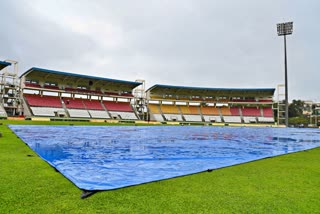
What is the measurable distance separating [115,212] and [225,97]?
64.9 m

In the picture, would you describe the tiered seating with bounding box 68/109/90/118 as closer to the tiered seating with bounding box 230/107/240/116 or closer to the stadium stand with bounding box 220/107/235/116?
the stadium stand with bounding box 220/107/235/116

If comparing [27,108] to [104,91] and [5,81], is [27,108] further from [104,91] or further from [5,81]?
[104,91]

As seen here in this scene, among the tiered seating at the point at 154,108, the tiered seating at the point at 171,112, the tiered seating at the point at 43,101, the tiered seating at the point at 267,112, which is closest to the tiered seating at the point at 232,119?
the tiered seating at the point at 267,112

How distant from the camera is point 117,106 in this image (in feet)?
178

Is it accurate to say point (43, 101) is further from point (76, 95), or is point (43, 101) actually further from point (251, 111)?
point (251, 111)

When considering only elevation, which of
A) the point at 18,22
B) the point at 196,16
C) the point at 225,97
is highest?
the point at 196,16

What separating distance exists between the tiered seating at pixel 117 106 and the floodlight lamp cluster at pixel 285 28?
3920 cm

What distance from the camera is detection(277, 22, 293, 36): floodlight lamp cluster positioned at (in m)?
50.3

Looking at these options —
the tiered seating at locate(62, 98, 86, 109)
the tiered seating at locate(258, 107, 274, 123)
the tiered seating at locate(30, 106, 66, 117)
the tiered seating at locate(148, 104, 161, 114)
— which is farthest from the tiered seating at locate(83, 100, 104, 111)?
the tiered seating at locate(258, 107, 274, 123)

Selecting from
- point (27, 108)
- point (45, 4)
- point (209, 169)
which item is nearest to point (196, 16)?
point (45, 4)

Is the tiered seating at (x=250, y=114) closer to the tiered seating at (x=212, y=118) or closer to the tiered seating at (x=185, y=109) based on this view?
the tiered seating at (x=212, y=118)

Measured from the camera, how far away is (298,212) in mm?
2607

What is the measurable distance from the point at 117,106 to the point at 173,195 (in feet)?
172

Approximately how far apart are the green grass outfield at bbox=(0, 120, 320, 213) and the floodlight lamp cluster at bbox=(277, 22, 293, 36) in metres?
55.9
